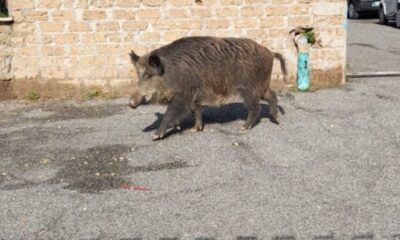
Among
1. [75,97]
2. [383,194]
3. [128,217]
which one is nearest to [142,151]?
[128,217]

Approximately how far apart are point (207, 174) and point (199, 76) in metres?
1.91

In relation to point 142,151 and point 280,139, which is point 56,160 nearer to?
point 142,151

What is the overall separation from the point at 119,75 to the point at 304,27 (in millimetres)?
3352

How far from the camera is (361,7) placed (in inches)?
1048

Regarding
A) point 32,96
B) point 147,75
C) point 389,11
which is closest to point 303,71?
point 147,75

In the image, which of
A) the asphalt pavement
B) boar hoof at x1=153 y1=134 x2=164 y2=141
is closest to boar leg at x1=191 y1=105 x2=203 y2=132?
boar hoof at x1=153 y1=134 x2=164 y2=141

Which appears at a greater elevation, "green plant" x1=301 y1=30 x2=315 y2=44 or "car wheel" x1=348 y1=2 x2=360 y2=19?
"green plant" x1=301 y1=30 x2=315 y2=44

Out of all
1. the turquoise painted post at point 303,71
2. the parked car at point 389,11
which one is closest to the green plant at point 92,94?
the turquoise painted post at point 303,71

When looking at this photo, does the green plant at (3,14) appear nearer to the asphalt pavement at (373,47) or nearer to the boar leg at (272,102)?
the boar leg at (272,102)

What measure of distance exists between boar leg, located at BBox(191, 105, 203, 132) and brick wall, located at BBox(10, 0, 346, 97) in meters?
2.71

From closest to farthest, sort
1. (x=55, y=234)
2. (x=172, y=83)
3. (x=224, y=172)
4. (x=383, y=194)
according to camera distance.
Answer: (x=55, y=234) → (x=383, y=194) → (x=224, y=172) → (x=172, y=83)

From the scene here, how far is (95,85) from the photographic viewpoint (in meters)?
10.7

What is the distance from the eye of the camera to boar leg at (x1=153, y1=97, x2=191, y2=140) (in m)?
7.88

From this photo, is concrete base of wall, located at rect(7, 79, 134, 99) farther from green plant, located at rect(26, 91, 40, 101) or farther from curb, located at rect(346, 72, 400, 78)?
curb, located at rect(346, 72, 400, 78)
